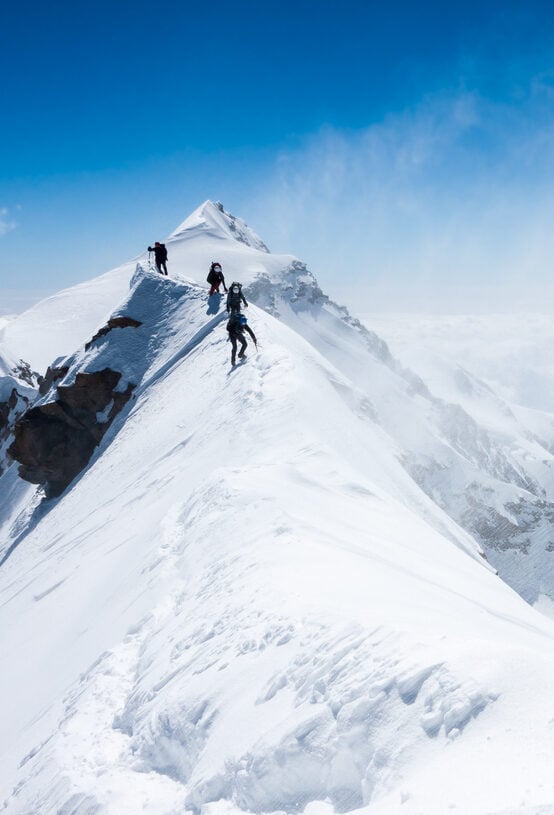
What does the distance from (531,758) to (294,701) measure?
2.19 metres

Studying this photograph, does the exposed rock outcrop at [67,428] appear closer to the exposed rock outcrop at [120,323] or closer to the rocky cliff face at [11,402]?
the exposed rock outcrop at [120,323]

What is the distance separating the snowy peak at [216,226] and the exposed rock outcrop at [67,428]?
3351 inches

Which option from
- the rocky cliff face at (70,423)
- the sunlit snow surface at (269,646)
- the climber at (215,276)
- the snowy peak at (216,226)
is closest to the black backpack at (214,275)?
the climber at (215,276)

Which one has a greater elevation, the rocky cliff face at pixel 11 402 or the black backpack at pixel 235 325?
the black backpack at pixel 235 325

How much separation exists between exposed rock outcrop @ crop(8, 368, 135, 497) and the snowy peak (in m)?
85.1

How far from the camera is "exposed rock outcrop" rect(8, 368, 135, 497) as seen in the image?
30328 mm

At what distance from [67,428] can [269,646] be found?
91.8ft

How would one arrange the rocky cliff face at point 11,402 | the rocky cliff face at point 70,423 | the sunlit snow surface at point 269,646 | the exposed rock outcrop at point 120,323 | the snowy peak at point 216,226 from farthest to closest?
the snowy peak at point 216,226 < the rocky cliff face at point 11,402 < the exposed rock outcrop at point 120,323 < the rocky cliff face at point 70,423 < the sunlit snow surface at point 269,646

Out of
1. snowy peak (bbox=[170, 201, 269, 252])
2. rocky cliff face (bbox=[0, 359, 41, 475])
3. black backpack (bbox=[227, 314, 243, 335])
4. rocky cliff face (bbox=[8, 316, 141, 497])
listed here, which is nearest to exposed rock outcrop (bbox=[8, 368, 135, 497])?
rocky cliff face (bbox=[8, 316, 141, 497])

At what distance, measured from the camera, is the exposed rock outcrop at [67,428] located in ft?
99.5

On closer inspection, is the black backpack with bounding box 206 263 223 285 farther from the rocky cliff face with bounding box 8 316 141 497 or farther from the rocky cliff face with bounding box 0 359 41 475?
the rocky cliff face with bounding box 0 359 41 475

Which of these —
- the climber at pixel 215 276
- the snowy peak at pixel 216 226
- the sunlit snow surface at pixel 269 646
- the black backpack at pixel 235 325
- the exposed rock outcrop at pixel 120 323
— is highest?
the snowy peak at pixel 216 226

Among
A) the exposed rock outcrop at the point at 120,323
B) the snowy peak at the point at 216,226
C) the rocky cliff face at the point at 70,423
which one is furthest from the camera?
the snowy peak at the point at 216,226

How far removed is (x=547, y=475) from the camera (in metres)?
171
